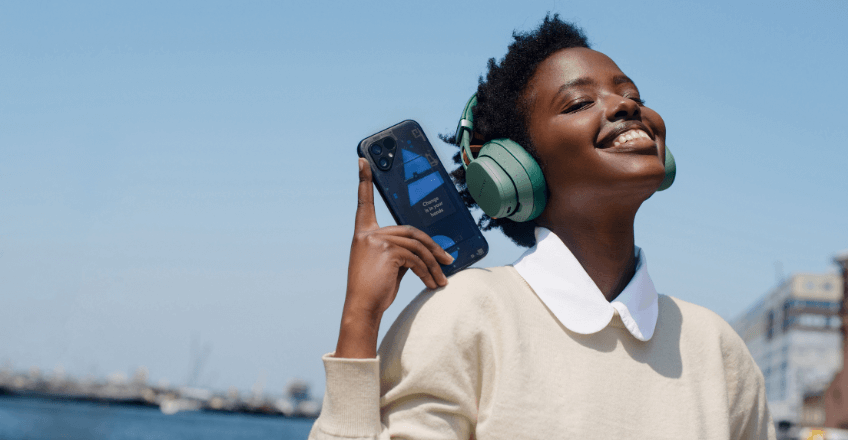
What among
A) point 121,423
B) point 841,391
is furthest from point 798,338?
point 121,423

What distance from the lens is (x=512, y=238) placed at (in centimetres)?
236

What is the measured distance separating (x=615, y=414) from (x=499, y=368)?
0.32 metres

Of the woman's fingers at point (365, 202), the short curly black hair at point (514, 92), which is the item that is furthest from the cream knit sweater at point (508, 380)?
the short curly black hair at point (514, 92)

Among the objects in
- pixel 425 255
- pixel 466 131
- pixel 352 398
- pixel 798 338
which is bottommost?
pixel 798 338

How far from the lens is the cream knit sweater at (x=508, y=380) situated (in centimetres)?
159

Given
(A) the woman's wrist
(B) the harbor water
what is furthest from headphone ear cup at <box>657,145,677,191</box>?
(B) the harbor water

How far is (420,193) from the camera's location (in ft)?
6.30

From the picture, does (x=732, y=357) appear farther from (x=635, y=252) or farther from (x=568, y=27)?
(x=568, y=27)

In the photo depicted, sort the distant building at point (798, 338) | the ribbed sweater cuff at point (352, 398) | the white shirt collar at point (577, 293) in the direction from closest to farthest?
the ribbed sweater cuff at point (352, 398)
the white shirt collar at point (577, 293)
the distant building at point (798, 338)

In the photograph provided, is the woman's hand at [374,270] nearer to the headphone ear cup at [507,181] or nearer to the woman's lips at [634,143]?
the headphone ear cup at [507,181]

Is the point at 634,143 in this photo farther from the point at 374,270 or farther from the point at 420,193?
the point at 374,270

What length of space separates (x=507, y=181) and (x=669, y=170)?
53cm

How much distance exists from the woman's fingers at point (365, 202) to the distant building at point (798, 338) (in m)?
60.7

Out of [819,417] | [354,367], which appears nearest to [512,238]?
[354,367]
